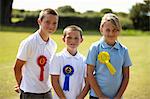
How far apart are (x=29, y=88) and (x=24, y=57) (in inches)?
10.2

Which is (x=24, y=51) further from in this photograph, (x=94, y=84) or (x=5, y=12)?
(x=5, y=12)

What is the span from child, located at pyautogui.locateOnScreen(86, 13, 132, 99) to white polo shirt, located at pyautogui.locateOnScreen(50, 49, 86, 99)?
0.43ft

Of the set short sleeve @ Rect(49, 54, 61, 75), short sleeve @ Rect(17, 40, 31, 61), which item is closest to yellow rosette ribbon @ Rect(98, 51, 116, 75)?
short sleeve @ Rect(49, 54, 61, 75)

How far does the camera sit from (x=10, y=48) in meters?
11.9

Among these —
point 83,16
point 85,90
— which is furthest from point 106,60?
point 83,16

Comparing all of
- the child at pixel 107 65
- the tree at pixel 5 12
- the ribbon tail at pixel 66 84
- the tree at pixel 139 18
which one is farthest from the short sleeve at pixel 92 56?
the tree at pixel 5 12

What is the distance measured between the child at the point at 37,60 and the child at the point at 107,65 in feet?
1.31

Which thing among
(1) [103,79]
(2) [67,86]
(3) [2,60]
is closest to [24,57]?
(2) [67,86]

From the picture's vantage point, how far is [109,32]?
283cm

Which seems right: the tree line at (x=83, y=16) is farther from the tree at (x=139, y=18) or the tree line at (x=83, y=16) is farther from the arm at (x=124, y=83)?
the arm at (x=124, y=83)

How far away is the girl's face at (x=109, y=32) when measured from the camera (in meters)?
2.83

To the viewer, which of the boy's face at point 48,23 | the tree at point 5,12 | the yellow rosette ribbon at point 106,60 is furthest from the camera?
the tree at point 5,12

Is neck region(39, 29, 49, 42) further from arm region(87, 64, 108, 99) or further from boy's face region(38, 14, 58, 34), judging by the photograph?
arm region(87, 64, 108, 99)

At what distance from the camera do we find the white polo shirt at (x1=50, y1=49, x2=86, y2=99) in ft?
9.59
